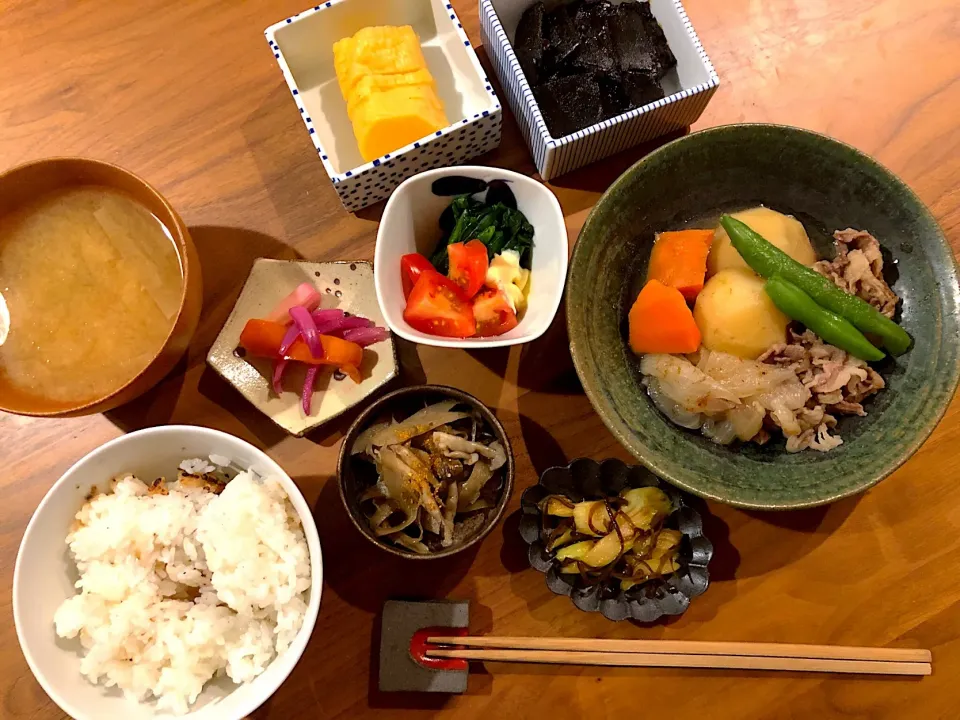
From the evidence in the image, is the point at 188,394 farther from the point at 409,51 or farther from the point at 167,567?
the point at 409,51

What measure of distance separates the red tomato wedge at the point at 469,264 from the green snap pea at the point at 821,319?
633 millimetres

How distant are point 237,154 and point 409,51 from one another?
538 millimetres

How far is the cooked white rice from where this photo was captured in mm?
1398

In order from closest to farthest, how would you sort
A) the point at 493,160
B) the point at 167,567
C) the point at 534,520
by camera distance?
the point at 167,567
the point at 534,520
the point at 493,160

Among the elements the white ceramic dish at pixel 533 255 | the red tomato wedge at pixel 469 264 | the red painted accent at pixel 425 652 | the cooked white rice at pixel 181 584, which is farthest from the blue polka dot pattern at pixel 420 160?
the red painted accent at pixel 425 652

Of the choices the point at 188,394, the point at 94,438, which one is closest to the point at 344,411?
the point at 188,394

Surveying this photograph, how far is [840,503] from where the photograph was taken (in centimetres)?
176

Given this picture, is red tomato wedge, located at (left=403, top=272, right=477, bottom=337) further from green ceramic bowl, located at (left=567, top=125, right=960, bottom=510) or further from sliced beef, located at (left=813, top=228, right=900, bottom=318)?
sliced beef, located at (left=813, top=228, right=900, bottom=318)

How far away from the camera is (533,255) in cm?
167

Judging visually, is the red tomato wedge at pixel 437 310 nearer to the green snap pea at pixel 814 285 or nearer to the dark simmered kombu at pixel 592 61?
the dark simmered kombu at pixel 592 61

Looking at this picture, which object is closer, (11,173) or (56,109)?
(11,173)

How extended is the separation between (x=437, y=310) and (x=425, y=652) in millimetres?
783

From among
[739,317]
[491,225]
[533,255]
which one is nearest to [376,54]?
[491,225]

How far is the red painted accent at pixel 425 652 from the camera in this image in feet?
5.30
